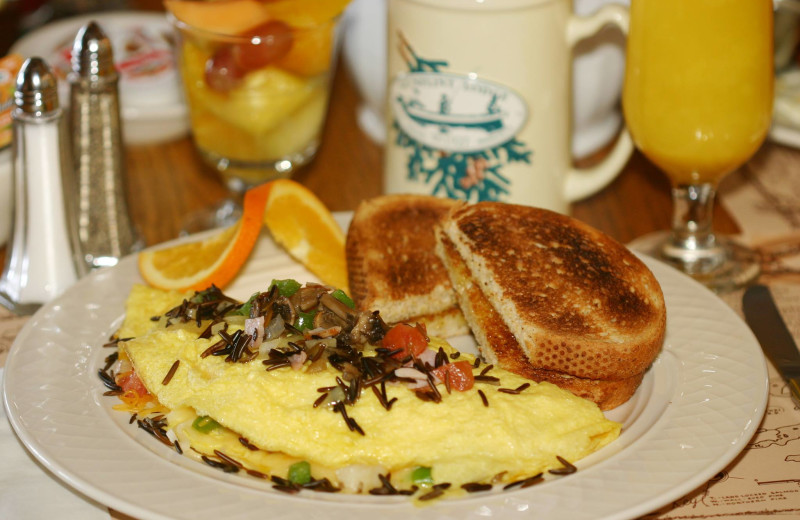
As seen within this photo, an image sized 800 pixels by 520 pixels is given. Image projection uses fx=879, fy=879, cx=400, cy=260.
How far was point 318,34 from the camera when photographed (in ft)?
8.79

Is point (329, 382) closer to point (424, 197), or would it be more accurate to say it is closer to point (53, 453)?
point (53, 453)

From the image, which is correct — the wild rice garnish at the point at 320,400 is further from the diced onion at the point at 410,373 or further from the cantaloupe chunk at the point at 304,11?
the cantaloupe chunk at the point at 304,11

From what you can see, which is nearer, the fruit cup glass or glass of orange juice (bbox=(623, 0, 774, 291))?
glass of orange juice (bbox=(623, 0, 774, 291))

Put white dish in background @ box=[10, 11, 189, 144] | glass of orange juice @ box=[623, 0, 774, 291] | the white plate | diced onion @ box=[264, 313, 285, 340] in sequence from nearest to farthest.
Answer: the white plate < diced onion @ box=[264, 313, 285, 340] < glass of orange juice @ box=[623, 0, 774, 291] < white dish in background @ box=[10, 11, 189, 144]

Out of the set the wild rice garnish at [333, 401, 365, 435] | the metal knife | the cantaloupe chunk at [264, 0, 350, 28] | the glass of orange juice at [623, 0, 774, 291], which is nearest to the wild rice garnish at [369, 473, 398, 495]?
the wild rice garnish at [333, 401, 365, 435]

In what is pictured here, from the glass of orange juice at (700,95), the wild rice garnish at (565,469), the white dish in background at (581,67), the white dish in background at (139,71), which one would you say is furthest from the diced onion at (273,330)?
the white dish in background at (139,71)

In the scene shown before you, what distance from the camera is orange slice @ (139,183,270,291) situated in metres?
2.22

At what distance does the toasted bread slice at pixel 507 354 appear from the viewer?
1878mm

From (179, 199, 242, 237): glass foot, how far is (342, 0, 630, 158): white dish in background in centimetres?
65

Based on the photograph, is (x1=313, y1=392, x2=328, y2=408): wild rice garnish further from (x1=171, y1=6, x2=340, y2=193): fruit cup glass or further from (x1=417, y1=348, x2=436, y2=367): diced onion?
(x1=171, y1=6, x2=340, y2=193): fruit cup glass

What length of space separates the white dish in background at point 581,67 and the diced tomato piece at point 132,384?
153 centimetres

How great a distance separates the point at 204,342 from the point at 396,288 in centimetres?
52

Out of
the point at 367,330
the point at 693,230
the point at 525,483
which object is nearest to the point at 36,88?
the point at 367,330

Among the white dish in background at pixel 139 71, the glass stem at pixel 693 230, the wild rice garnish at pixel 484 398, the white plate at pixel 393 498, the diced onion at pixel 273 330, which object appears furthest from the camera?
the white dish in background at pixel 139 71
